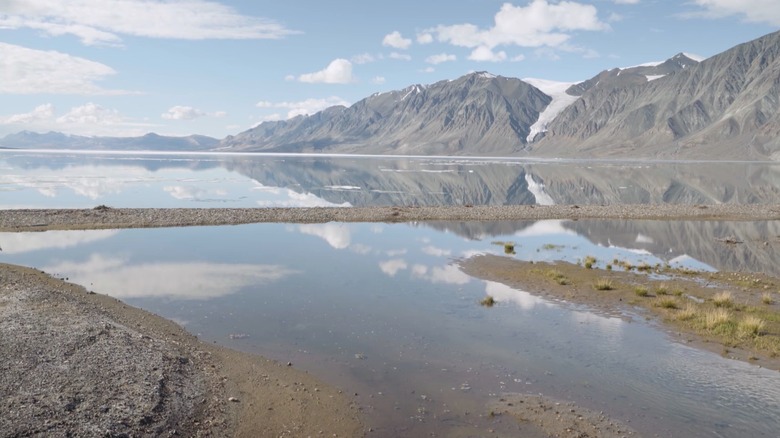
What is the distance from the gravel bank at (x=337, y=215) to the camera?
1657 inches

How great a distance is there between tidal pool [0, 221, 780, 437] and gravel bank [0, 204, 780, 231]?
5318 mm

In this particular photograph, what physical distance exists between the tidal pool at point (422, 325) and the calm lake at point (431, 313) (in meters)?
0.07

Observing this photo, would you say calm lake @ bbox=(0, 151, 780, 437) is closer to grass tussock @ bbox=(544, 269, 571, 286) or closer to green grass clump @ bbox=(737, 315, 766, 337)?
green grass clump @ bbox=(737, 315, 766, 337)

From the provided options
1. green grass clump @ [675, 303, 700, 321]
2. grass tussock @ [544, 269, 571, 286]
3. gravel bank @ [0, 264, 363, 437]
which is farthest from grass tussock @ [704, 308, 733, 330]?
gravel bank @ [0, 264, 363, 437]

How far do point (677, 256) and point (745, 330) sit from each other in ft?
55.9

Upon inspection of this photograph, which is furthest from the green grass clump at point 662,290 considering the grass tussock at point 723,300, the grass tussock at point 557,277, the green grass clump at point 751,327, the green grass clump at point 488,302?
the green grass clump at point 488,302

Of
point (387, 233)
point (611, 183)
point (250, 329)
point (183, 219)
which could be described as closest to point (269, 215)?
point (183, 219)

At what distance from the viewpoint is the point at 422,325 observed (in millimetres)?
18719

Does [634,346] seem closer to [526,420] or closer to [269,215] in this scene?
[526,420]

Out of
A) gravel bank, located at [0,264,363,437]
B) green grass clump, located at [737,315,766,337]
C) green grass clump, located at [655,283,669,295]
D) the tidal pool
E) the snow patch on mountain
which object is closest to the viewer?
gravel bank, located at [0,264,363,437]

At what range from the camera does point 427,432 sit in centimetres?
1159

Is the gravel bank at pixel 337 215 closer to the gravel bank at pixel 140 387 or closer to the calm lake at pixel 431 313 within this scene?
the calm lake at pixel 431 313

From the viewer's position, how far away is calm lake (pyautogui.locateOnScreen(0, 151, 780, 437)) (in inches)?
516

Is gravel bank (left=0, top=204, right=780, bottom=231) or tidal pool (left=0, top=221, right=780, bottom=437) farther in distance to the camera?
gravel bank (left=0, top=204, right=780, bottom=231)
